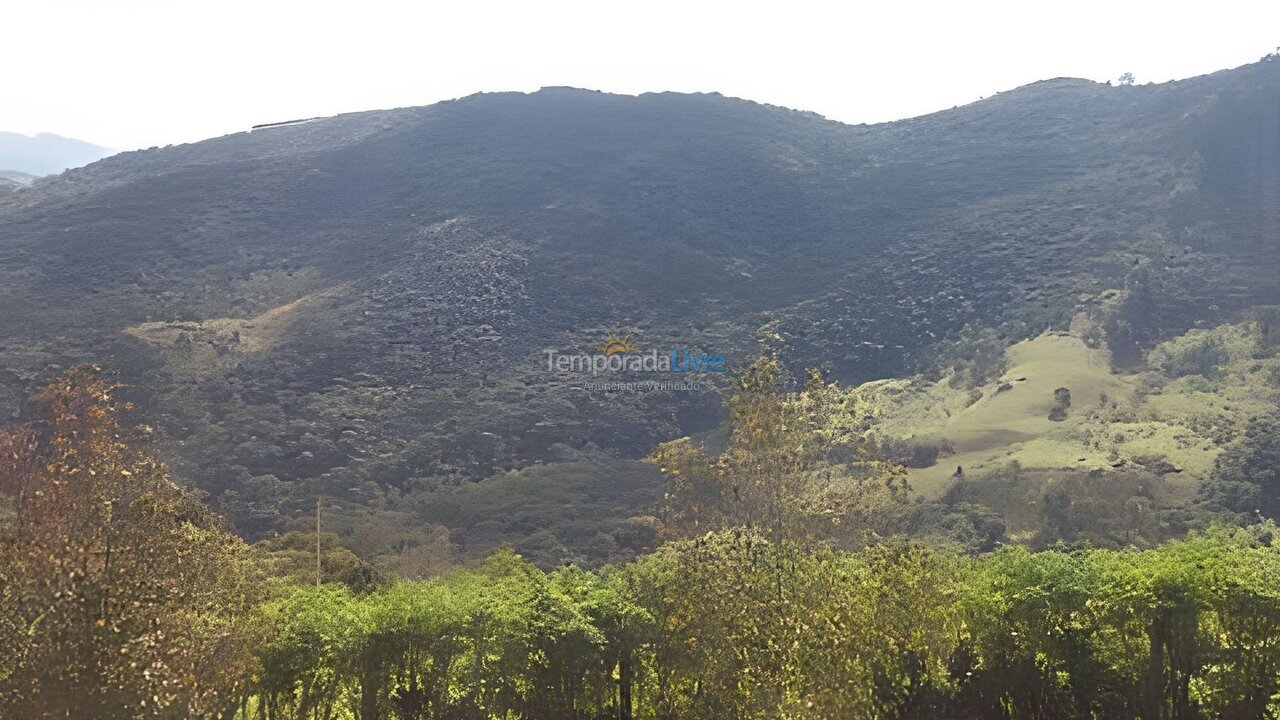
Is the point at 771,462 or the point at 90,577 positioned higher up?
the point at 90,577

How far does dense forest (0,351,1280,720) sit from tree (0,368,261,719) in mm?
25

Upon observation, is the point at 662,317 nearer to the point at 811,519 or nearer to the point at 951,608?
the point at 811,519

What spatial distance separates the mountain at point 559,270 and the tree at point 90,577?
37985 millimetres

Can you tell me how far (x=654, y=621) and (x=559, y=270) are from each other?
7695 cm

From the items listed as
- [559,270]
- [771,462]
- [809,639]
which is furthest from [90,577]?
[559,270]

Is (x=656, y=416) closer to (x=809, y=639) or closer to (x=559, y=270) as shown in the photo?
(x=559, y=270)

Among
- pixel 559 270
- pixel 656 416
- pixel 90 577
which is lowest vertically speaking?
pixel 656 416

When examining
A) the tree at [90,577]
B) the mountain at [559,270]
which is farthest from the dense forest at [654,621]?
the mountain at [559,270]

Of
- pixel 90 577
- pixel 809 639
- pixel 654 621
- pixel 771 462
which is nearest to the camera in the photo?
pixel 90 577

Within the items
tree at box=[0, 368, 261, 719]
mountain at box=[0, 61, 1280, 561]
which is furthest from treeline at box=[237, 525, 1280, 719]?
mountain at box=[0, 61, 1280, 561]

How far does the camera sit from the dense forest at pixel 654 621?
10203 millimetres

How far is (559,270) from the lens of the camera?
91.9m

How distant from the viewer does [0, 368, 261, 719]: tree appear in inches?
385

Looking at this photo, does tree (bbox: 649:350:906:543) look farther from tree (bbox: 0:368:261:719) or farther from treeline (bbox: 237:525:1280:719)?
tree (bbox: 0:368:261:719)
